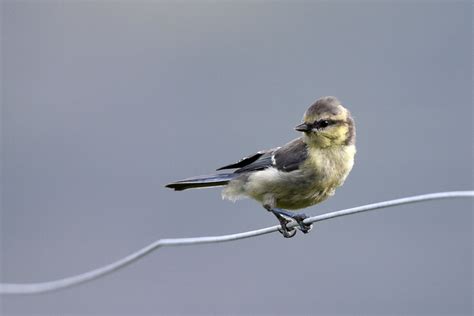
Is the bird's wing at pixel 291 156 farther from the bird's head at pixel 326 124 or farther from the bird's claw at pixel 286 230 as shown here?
the bird's claw at pixel 286 230

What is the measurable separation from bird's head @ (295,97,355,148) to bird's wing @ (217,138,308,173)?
0.08 metres

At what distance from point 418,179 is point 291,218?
123 inches

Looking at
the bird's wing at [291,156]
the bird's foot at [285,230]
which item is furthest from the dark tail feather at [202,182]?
the bird's foot at [285,230]

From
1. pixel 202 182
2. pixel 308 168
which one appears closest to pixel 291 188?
pixel 308 168

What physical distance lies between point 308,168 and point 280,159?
0.23 m

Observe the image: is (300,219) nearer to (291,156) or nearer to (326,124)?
(291,156)

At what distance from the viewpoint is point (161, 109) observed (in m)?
9.95

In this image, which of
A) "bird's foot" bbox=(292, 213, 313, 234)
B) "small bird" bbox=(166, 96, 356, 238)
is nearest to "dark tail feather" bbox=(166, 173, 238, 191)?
"small bird" bbox=(166, 96, 356, 238)

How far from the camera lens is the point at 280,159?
536 centimetres

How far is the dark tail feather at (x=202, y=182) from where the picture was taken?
17.2ft

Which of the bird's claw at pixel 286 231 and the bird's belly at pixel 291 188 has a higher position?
the bird's belly at pixel 291 188

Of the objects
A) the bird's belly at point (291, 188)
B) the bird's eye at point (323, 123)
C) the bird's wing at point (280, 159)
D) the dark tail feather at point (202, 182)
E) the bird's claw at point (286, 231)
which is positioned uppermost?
the bird's eye at point (323, 123)

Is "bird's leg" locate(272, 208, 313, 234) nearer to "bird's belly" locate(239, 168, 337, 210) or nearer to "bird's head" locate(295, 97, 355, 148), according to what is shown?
"bird's belly" locate(239, 168, 337, 210)

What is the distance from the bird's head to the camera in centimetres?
514
